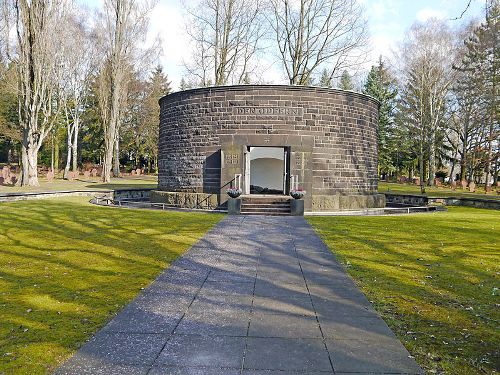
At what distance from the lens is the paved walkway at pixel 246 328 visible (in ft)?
10.7

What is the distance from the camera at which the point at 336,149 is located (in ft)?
57.2

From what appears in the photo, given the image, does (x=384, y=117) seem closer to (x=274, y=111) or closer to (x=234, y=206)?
(x=274, y=111)

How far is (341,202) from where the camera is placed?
17328 millimetres

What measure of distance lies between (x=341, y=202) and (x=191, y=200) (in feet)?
22.0

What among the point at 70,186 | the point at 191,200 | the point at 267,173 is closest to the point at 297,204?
the point at 191,200

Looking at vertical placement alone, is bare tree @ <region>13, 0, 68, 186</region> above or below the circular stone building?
above

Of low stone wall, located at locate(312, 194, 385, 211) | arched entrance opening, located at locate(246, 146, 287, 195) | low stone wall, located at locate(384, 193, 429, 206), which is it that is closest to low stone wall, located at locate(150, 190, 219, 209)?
low stone wall, located at locate(312, 194, 385, 211)

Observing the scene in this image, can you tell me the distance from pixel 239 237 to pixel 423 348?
6148 millimetres

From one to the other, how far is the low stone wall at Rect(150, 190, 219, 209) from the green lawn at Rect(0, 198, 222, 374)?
4744 millimetres

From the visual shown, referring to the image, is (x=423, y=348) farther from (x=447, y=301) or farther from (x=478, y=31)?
(x=478, y=31)

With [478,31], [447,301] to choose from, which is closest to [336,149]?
[447,301]

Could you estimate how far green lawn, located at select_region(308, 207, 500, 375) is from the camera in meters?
3.68

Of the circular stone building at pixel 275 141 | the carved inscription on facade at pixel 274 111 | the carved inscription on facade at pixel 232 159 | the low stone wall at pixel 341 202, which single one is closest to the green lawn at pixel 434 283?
the low stone wall at pixel 341 202

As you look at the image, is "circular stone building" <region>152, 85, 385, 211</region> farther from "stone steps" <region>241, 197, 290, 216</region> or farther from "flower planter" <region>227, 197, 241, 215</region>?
"flower planter" <region>227, 197, 241, 215</region>
